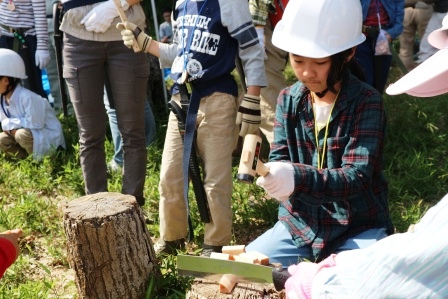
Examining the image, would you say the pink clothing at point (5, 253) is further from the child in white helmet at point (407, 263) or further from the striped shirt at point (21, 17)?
the striped shirt at point (21, 17)

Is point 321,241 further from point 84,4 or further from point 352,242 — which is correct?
point 84,4

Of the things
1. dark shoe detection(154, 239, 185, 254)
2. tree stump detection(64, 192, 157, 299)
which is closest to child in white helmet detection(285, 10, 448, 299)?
tree stump detection(64, 192, 157, 299)

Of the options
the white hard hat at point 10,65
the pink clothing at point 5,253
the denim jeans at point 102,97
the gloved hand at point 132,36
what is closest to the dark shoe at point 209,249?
the denim jeans at point 102,97

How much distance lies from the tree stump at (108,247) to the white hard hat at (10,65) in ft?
8.90

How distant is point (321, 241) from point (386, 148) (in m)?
2.82

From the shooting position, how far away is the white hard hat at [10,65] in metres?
5.81

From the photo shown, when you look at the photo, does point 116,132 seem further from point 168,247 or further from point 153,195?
point 168,247

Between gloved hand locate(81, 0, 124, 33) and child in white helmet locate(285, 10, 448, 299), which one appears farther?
gloved hand locate(81, 0, 124, 33)

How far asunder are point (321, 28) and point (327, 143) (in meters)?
0.49

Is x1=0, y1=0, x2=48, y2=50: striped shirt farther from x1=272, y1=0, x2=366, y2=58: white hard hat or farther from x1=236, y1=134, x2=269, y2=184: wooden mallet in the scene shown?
x1=236, y1=134, x2=269, y2=184: wooden mallet

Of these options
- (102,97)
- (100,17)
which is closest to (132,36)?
(100,17)

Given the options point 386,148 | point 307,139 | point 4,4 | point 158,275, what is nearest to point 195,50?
point 307,139

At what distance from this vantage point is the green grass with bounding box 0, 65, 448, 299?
156 inches

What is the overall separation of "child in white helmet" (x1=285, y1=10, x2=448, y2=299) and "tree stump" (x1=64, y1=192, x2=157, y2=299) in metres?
1.53
